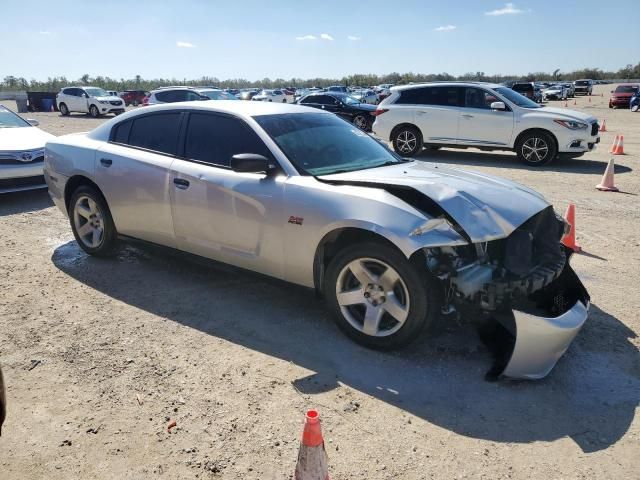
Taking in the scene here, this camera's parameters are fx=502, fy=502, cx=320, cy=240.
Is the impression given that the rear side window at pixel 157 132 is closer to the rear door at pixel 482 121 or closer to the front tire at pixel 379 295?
the front tire at pixel 379 295

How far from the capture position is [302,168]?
380 cm

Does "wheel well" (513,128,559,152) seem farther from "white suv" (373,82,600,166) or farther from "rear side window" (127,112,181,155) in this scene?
"rear side window" (127,112,181,155)

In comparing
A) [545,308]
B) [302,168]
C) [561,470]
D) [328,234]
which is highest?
[302,168]

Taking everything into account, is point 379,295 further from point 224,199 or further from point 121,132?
point 121,132

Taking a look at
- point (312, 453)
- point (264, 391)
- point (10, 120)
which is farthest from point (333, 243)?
point (10, 120)

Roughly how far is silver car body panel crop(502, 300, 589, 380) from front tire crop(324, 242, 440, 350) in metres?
0.52

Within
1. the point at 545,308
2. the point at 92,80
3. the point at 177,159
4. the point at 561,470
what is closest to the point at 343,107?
the point at 177,159

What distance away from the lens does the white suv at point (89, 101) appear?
27.8 metres

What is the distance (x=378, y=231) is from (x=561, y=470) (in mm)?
1611

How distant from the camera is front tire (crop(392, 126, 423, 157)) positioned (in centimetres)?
1233

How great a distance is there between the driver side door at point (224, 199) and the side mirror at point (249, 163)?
18 cm

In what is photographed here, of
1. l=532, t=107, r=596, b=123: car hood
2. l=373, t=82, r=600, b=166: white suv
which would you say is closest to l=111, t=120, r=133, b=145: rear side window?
l=373, t=82, r=600, b=166: white suv

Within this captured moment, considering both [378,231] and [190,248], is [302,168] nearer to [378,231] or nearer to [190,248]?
[378,231]

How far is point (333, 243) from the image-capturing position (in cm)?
360
